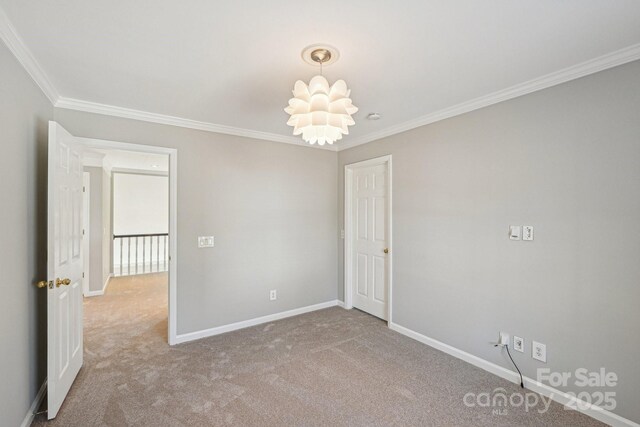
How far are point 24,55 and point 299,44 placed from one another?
179 cm

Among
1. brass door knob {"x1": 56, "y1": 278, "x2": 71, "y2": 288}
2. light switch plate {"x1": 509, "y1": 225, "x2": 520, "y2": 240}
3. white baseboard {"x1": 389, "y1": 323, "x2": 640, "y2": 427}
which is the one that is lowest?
white baseboard {"x1": 389, "y1": 323, "x2": 640, "y2": 427}

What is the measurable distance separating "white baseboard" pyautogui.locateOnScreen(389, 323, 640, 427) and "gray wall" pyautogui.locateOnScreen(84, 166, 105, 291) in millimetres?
5130

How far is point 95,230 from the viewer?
5.19m

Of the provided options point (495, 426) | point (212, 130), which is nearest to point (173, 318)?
point (212, 130)

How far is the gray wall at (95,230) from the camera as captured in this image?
16.7 ft

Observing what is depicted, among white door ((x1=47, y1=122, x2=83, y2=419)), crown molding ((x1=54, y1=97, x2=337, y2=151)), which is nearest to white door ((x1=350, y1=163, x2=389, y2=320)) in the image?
crown molding ((x1=54, y1=97, x2=337, y2=151))

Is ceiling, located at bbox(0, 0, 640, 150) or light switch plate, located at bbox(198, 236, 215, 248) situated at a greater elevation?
ceiling, located at bbox(0, 0, 640, 150)

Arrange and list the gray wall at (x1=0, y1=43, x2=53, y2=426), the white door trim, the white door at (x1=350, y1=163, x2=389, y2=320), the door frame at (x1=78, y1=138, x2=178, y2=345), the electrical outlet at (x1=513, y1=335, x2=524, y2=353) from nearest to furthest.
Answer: the gray wall at (x1=0, y1=43, x2=53, y2=426) < the electrical outlet at (x1=513, y1=335, x2=524, y2=353) < the door frame at (x1=78, y1=138, x2=178, y2=345) < the white door at (x1=350, y1=163, x2=389, y2=320) < the white door trim

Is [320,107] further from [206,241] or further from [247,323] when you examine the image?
[247,323]

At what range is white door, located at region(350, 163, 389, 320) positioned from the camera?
12.8 feet

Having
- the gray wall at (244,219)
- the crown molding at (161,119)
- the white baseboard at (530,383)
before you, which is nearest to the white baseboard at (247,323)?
the gray wall at (244,219)

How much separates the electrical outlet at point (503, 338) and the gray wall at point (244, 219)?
7.74 feet

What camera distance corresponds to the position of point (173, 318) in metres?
3.24

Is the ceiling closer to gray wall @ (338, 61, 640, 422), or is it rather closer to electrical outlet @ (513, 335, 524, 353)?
gray wall @ (338, 61, 640, 422)
